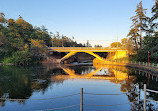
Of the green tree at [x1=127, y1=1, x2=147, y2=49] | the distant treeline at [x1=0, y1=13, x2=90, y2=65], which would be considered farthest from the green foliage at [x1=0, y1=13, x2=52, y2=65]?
the green tree at [x1=127, y1=1, x2=147, y2=49]

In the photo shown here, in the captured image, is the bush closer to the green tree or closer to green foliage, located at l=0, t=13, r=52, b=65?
green foliage, located at l=0, t=13, r=52, b=65

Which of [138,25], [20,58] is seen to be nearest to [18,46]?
[20,58]

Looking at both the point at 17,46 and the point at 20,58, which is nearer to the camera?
the point at 20,58

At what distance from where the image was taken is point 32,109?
11258 millimetres

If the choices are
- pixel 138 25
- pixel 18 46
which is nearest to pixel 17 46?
pixel 18 46

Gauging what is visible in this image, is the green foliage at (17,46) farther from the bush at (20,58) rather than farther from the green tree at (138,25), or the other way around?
the green tree at (138,25)

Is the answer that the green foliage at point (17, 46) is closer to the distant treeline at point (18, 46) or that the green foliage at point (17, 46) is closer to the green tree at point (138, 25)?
the distant treeline at point (18, 46)

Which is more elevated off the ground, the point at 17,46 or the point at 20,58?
the point at 17,46

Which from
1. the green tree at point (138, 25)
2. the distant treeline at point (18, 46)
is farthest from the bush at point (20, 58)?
the green tree at point (138, 25)

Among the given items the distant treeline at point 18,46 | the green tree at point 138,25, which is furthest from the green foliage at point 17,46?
the green tree at point 138,25

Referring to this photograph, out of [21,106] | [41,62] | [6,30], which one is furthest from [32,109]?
[6,30]

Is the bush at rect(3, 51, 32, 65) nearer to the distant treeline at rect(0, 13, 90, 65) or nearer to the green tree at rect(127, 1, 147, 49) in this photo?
the distant treeline at rect(0, 13, 90, 65)

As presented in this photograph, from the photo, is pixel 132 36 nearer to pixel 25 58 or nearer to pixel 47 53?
pixel 47 53

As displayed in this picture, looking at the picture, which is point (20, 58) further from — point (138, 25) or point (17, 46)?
point (138, 25)
